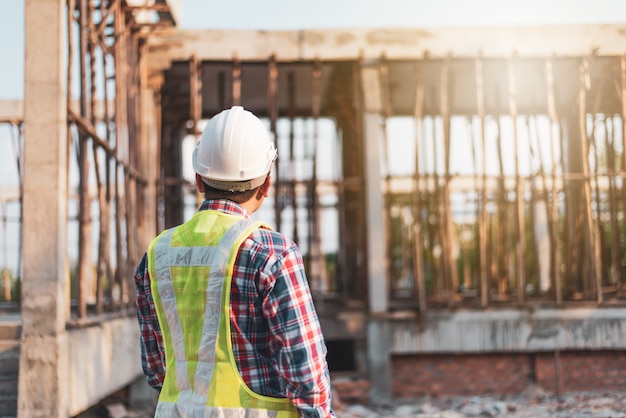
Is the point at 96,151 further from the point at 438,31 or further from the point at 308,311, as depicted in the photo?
the point at 308,311

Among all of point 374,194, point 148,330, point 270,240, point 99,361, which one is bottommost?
point 99,361

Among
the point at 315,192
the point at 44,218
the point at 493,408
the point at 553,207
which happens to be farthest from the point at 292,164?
the point at 44,218

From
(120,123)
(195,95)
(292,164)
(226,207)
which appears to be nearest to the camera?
(226,207)

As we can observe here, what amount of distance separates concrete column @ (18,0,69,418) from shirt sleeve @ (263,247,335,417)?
4576mm

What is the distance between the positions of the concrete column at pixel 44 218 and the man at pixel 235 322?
4335mm

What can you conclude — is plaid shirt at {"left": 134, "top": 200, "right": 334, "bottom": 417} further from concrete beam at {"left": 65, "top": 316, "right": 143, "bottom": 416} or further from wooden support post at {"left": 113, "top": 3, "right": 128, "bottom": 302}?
wooden support post at {"left": 113, "top": 3, "right": 128, "bottom": 302}

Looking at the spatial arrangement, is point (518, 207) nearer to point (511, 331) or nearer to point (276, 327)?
point (511, 331)

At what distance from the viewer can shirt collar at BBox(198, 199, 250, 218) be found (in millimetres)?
2072

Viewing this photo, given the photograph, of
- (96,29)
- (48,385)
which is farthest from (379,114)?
(48,385)

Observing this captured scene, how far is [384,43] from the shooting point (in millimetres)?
10672

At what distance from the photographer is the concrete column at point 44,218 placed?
594cm

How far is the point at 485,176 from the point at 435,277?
2561 mm

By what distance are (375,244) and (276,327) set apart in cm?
866

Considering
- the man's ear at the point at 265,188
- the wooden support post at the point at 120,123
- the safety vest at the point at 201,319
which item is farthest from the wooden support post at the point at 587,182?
the safety vest at the point at 201,319
